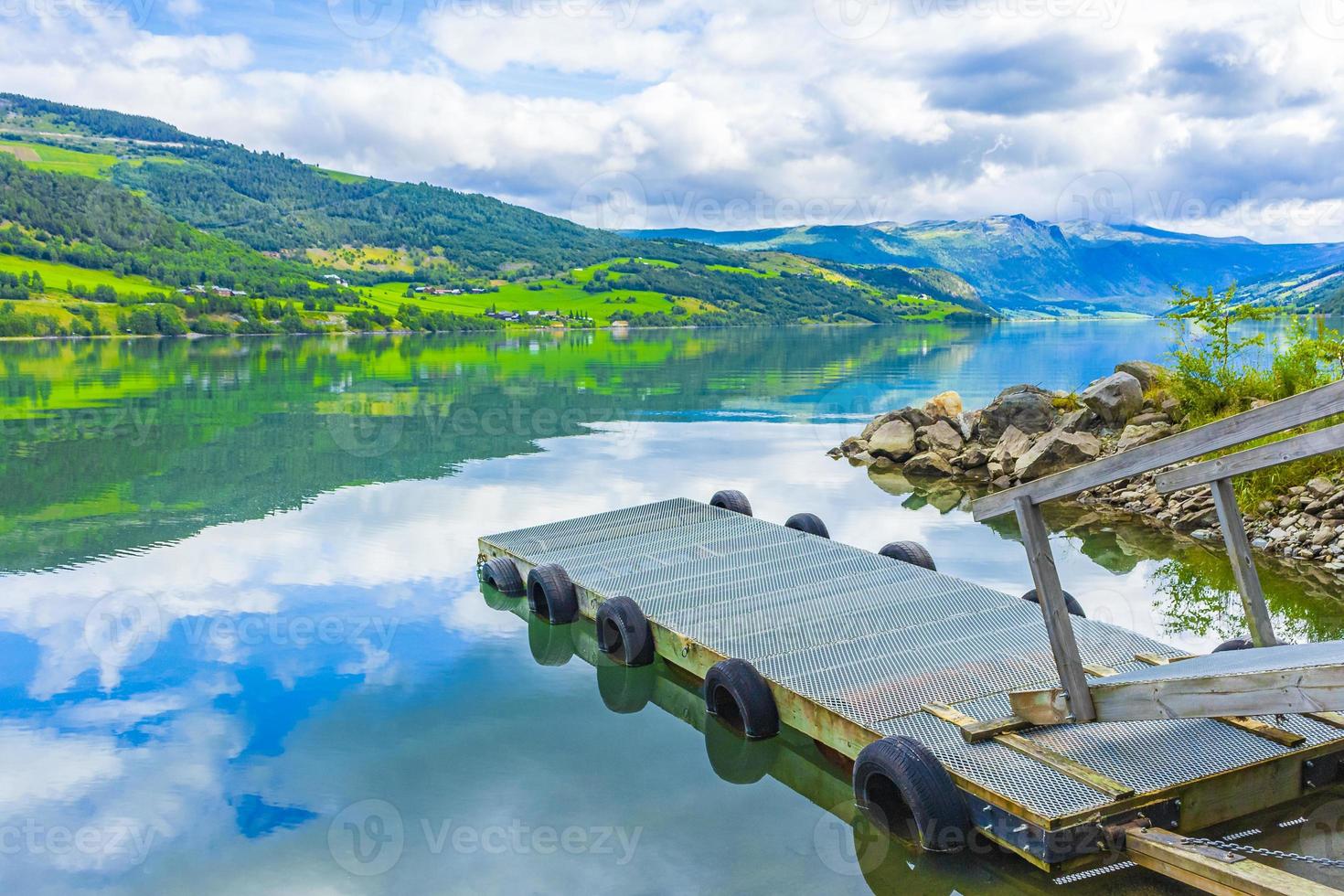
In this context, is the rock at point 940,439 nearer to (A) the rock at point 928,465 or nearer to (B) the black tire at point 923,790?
(A) the rock at point 928,465

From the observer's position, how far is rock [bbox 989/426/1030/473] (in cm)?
2559

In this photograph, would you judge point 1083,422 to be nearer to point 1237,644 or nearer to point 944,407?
point 944,407

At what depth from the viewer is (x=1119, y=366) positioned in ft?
86.2

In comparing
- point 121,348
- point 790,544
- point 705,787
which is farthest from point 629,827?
point 121,348

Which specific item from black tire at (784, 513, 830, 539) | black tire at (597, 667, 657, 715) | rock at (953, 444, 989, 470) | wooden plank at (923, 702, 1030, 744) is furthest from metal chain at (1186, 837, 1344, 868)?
rock at (953, 444, 989, 470)

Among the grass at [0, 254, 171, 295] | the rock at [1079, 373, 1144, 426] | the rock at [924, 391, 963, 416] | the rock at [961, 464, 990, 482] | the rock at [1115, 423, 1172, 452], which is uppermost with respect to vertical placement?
the grass at [0, 254, 171, 295]

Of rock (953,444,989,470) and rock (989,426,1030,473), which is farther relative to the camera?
rock (953,444,989,470)

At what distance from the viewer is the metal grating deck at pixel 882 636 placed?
787 centimetres

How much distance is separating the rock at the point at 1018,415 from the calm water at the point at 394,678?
330 cm

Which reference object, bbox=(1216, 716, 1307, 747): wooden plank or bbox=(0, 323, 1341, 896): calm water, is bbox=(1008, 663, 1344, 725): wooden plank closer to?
bbox=(1216, 716, 1307, 747): wooden plank

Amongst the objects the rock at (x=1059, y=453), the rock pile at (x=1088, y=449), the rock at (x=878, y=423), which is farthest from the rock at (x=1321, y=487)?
the rock at (x=878, y=423)

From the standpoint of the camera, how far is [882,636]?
1116 centimetres

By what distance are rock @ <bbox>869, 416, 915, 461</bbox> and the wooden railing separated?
70.4ft

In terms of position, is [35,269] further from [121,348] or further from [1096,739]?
[1096,739]
